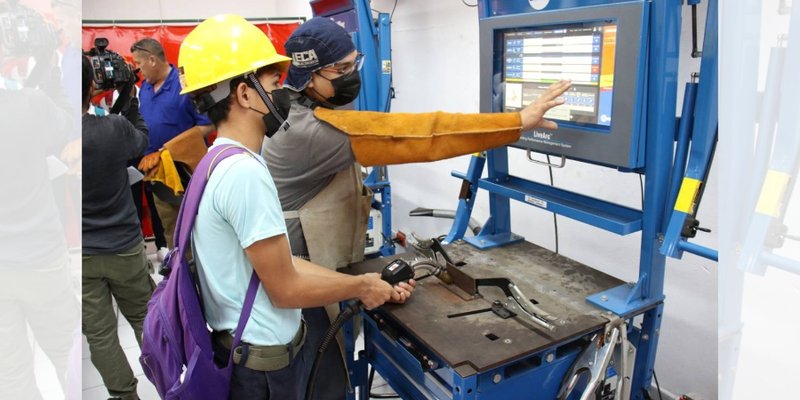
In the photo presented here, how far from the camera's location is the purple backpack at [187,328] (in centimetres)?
127

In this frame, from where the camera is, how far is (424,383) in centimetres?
149

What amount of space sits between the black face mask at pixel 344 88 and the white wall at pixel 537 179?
1252 millimetres

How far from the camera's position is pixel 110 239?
2.26 metres

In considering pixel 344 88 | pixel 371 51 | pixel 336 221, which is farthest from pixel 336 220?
pixel 371 51

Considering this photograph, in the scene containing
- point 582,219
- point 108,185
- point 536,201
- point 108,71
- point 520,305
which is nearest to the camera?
point 520,305

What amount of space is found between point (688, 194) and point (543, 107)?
46 centimetres

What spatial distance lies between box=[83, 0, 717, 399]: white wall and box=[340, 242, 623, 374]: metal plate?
2.31 ft

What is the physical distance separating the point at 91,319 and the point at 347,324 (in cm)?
129

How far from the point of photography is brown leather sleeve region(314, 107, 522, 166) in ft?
5.35

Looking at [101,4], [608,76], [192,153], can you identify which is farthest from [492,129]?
[101,4]

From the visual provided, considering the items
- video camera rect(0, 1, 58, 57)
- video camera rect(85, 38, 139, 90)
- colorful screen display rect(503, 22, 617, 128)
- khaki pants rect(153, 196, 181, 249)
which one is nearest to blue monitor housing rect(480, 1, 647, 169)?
colorful screen display rect(503, 22, 617, 128)

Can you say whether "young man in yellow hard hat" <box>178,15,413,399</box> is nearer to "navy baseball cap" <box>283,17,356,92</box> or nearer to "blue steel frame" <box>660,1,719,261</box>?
"navy baseball cap" <box>283,17,356,92</box>

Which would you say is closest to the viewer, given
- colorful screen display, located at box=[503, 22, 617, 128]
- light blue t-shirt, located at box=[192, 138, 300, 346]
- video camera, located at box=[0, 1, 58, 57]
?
video camera, located at box=[0, 1, 58, 57]

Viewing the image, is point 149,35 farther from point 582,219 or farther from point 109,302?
point 582,219
